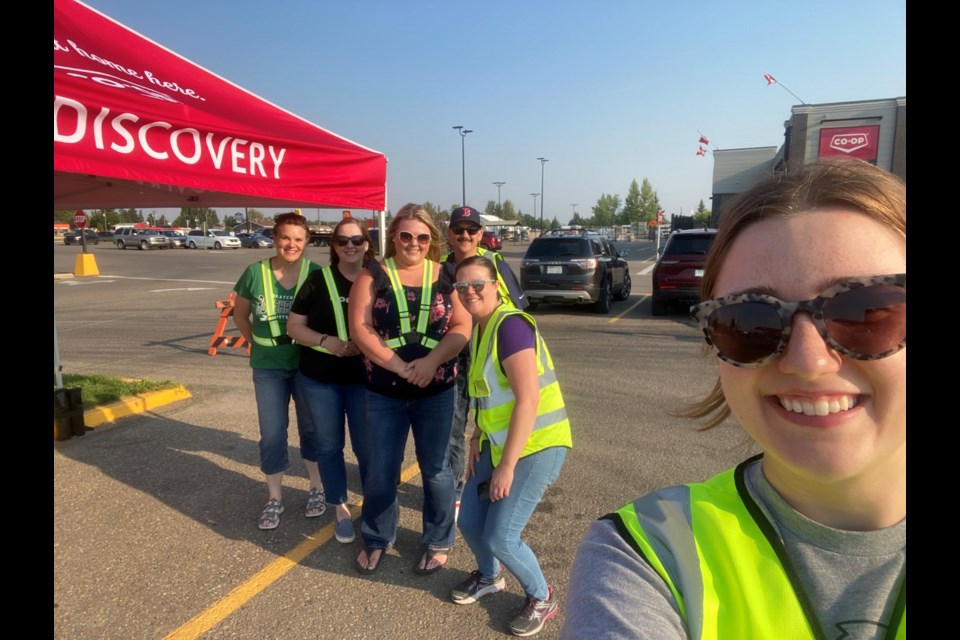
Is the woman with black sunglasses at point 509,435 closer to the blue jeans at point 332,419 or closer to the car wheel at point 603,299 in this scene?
the blue jeans at point 332,419

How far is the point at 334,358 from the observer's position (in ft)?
10.1

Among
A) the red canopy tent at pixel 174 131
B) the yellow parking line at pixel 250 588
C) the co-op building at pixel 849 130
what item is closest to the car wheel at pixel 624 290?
the red canopy tent at pixel 174 131

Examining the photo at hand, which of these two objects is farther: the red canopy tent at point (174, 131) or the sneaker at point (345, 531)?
the sneaker at point (345, 531)

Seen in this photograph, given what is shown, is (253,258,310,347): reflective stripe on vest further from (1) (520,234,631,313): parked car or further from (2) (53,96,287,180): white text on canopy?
(1) (520,234,631,313): parked car

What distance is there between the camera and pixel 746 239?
3.12 ft

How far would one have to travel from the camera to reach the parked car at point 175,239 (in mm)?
43969

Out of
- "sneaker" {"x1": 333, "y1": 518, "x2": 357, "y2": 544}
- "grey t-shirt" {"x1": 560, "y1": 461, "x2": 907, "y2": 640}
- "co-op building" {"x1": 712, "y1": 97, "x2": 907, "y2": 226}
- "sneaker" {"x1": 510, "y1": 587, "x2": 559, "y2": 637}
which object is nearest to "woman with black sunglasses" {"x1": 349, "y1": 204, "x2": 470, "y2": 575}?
"sneaker" {"x1": 333, "y1": 518, "x2": 357, "y2": 544}

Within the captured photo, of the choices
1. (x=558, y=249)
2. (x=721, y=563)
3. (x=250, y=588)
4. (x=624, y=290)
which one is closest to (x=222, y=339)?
(x=558, y=249)

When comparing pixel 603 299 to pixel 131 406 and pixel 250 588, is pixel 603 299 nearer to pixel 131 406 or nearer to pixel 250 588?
pixel 131 406

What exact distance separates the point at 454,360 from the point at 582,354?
524 centimetres

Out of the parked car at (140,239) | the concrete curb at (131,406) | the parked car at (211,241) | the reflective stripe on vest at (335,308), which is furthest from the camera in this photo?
the parked car at (211,241)

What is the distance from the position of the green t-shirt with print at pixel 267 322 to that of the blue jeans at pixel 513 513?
1.53 meters

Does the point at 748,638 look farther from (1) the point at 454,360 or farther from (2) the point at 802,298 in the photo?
(1) the point at 454,360

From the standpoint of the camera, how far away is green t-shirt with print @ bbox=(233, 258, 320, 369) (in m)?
3.34
